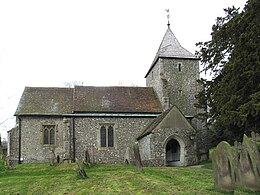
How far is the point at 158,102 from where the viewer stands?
30.0m

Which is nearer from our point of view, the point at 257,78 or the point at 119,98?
the point at 257,78

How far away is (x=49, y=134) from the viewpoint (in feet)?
90.6

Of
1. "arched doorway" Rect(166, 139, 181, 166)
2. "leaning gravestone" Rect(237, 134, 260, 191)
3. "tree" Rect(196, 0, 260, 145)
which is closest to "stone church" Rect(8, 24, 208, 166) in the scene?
"arched doorway" Rect(166, 139, 181, 166)

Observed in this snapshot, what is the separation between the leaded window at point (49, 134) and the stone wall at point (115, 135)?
2206mm

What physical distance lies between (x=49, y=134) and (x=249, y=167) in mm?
21228

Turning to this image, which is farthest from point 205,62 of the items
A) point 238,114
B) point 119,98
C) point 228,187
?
point 228,187

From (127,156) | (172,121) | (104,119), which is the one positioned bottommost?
(127,156)

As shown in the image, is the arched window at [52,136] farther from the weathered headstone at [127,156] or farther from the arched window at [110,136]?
the weathered headstone at [127,156]

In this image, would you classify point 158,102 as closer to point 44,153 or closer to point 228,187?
point 44,153

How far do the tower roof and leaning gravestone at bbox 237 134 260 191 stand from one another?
2170 cm

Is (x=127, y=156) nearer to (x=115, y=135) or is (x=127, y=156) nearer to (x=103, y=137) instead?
(x=115, y=135)

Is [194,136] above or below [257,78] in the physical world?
below

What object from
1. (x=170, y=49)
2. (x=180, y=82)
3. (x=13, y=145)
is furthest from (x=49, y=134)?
(x=170, y=49)

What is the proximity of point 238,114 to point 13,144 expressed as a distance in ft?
61.4
